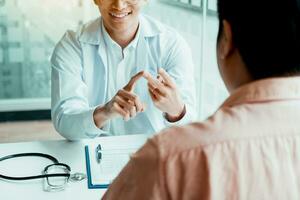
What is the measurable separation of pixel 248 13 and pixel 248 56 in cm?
6

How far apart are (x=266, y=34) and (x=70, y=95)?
3.70ft

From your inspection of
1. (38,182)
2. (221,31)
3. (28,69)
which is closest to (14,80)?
(28,69)

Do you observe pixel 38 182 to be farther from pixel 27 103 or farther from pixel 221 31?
pixel 27 103

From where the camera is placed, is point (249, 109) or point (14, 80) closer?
point (249, 109)

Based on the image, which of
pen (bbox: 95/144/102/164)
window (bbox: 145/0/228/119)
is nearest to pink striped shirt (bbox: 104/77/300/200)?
pen (bbox: 95/144/102/164)

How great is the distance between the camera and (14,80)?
145 inches

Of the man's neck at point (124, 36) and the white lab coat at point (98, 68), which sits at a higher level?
the man's neck at point (124, 36)

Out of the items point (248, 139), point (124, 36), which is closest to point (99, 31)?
point (124, 36)

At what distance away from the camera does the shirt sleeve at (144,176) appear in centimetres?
59

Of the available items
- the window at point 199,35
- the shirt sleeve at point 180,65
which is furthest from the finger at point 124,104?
the window at point 199,35

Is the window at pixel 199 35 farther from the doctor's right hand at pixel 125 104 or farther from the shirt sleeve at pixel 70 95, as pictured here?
the doctor's right hand at pixel 125 104

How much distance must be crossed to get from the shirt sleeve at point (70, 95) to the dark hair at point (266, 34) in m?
0.97

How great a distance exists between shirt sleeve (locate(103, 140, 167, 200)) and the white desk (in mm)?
587

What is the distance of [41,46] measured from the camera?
361 centimetres
